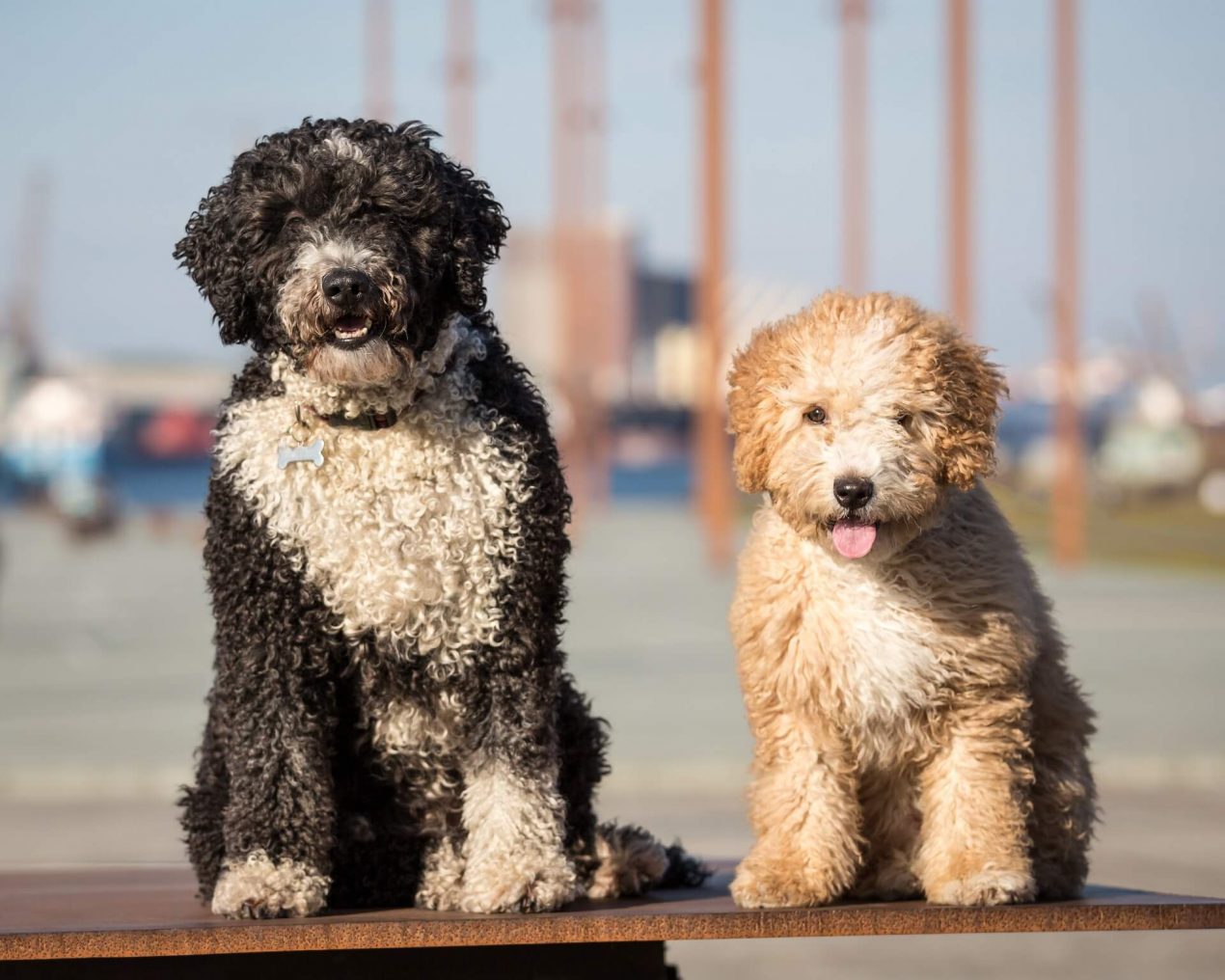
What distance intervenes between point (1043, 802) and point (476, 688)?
1148 mm

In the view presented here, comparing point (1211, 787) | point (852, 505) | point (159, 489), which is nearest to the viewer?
point (852, 505)

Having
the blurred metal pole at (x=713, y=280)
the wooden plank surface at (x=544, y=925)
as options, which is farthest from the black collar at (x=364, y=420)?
the blurred metal pole at (x=713, y=280)

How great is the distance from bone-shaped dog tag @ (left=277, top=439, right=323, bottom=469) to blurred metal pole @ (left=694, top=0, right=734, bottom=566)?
66.1ft

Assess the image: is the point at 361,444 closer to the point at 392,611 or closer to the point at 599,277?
the point at 392,611

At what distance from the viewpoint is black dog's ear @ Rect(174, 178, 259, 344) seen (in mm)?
3605

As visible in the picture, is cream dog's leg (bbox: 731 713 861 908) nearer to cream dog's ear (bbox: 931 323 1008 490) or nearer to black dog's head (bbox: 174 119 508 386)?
cream dog's ear (bbox: 931 323 1008 490)

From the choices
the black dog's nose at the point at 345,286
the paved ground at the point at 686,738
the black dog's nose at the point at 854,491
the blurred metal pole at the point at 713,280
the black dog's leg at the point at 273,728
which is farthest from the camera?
the blurred metal pole at the point at 713,280

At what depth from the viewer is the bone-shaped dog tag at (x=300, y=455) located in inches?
146

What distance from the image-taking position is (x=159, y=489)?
45.2m

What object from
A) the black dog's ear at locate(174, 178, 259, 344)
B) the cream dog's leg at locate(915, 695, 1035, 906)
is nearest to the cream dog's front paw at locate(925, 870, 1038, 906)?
the cream dog's leg at locate(915, 695, 1035, 906)

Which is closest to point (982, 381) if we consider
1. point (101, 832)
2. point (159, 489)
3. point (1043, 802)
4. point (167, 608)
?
point (1043, 802)

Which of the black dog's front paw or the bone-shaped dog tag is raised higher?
the bone-shaped dog tag

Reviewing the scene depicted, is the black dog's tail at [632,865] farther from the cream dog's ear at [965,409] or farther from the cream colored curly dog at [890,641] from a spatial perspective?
the cream dog's ear at [965,409]

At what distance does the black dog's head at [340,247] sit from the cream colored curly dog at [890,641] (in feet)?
2.17
